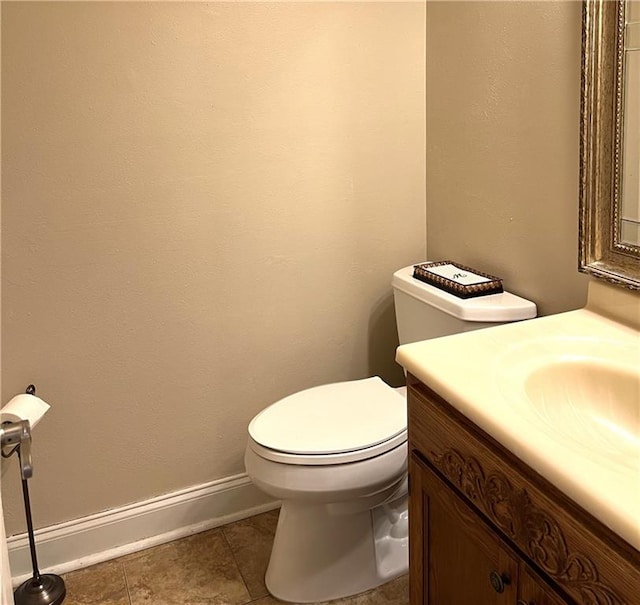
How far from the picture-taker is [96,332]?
76.9 inches

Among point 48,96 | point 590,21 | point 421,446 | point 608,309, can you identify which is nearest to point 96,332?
point 48,96

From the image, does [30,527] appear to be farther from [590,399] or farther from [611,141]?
[611,141]

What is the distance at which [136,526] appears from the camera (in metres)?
2.13

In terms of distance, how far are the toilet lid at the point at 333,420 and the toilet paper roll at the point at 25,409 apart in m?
0.53

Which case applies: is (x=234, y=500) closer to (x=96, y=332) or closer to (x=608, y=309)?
(x=96, y=332)

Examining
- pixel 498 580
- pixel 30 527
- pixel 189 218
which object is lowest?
pixel 30 527

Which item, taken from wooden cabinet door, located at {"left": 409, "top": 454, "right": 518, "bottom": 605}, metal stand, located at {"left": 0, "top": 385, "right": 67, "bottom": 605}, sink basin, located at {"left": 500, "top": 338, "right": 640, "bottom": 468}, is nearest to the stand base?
metal stand, located at {"left": 0, "top": 385, "right": 67, "bottom": 605}

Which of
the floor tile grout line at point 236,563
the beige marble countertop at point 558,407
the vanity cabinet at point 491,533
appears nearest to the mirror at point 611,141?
the beige marble countertop at point 558,407

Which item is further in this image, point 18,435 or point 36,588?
point 36,588

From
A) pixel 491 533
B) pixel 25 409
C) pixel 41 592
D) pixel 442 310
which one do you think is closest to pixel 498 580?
pixel 491 533

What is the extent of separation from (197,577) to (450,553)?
995 millimetres

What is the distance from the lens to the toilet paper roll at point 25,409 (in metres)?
1.73

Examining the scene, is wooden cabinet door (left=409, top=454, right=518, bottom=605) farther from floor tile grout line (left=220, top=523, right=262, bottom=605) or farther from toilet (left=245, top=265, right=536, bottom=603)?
floor tile grout line (left=220, top=523, right=262, bottom=605)

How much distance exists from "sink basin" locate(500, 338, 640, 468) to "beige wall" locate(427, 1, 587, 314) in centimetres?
40
